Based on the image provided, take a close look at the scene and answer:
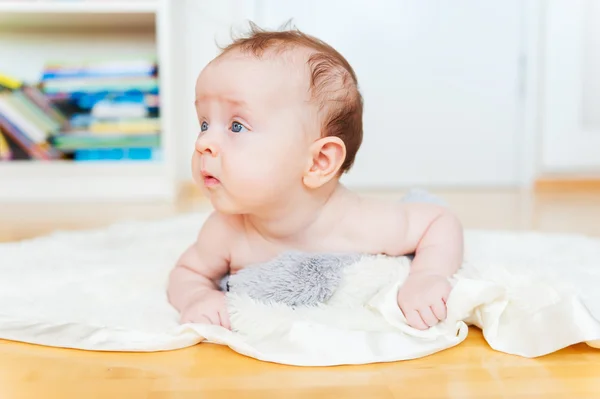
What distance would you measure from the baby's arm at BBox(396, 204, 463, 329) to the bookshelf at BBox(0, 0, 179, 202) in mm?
1546

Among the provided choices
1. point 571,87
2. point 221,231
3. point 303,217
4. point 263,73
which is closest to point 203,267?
point 221,231

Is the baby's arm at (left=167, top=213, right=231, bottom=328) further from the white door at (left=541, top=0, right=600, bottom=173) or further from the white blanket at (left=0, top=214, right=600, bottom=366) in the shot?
the white door at (left=541, top=0, right=600, bottom=173)

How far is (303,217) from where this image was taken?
2.99 feet

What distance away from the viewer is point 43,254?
125 cm

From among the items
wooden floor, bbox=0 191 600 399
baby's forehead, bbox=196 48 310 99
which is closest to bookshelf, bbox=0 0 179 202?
baby's forehead, bbox=196 48 310 99

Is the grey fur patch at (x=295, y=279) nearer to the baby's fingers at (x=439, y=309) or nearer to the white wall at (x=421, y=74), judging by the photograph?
the baby's fingers at (x=439, y=309)

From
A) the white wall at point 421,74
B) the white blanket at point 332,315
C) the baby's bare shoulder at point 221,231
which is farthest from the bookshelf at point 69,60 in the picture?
the baby's bare shoulder at point 221,231

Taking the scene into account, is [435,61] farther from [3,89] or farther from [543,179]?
[3,89]

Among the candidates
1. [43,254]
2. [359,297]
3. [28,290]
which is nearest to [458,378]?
[359,297]

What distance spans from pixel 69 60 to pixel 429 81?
1366 mm

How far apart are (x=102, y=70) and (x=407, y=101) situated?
1143 mm

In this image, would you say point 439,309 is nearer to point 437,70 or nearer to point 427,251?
point 427,251

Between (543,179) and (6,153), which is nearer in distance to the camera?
(6,153)

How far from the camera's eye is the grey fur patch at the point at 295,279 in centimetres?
87
